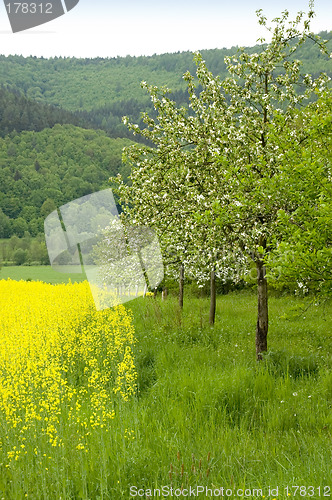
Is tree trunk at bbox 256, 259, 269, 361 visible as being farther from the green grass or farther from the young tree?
the green grass

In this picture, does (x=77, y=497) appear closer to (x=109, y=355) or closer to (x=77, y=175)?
(x=109, y=355)

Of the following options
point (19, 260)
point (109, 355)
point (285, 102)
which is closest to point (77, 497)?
point (109, 355)

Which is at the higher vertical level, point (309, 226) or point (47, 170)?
point (47, 170)

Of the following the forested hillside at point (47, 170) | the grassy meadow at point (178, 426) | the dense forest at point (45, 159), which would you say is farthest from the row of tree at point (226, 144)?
the forested hillside at point (47, 170)

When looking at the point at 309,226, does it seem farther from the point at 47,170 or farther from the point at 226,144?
the point at 47,170

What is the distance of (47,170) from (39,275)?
71.3 meters

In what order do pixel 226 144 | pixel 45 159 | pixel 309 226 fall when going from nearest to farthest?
pixel 309 226 → pixel 226 144 → pixel 45 159

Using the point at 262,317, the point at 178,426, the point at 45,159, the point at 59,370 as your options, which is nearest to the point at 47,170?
the point at 45,159

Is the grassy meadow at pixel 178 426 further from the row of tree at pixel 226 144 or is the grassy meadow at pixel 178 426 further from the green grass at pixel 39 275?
the green grass at pixel 39 275

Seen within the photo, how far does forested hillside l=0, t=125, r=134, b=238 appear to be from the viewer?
87250mm

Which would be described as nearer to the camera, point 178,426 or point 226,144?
point 178,426

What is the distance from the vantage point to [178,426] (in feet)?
21.0

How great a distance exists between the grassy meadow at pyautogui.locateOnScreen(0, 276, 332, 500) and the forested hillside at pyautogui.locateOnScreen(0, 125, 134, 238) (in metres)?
69.5

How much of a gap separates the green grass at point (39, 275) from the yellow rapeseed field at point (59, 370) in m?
11.9
